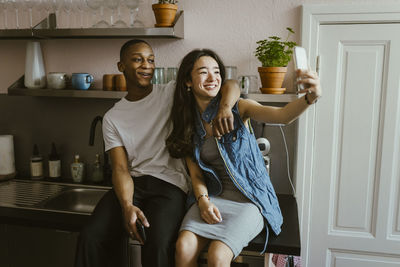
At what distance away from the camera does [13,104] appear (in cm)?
247

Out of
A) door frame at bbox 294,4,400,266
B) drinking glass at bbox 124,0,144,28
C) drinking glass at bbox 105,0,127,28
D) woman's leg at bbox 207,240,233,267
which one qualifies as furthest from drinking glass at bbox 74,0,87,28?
woman's leg at bbox 207,240,233,267

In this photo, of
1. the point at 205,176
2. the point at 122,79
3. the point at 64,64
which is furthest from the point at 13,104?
the point at 205,176

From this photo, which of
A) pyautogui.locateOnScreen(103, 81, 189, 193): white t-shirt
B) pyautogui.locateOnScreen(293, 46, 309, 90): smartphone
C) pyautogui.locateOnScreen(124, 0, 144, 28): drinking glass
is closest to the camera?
pyautogui.locateOnScreen(293, 46, 309, 90): smartphone

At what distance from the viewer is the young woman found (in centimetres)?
140

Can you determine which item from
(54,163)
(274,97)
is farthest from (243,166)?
(54,163)

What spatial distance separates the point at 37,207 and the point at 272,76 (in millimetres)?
1363

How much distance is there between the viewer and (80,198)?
2.25 metres

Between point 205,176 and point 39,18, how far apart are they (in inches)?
59.3

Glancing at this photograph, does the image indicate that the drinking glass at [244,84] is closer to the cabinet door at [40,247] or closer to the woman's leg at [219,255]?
the woman's leg at [219,255]

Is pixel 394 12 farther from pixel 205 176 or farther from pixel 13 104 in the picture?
pixel 13 104

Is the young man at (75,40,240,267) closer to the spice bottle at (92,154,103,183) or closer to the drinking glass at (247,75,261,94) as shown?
the drinking glass at (247,75,261,94)

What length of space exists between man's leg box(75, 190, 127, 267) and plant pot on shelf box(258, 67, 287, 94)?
91 cm

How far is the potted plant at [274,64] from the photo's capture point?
186 cm

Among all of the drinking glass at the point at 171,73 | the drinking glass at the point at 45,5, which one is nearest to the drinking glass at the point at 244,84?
the drinking glass at the point at 171,73
